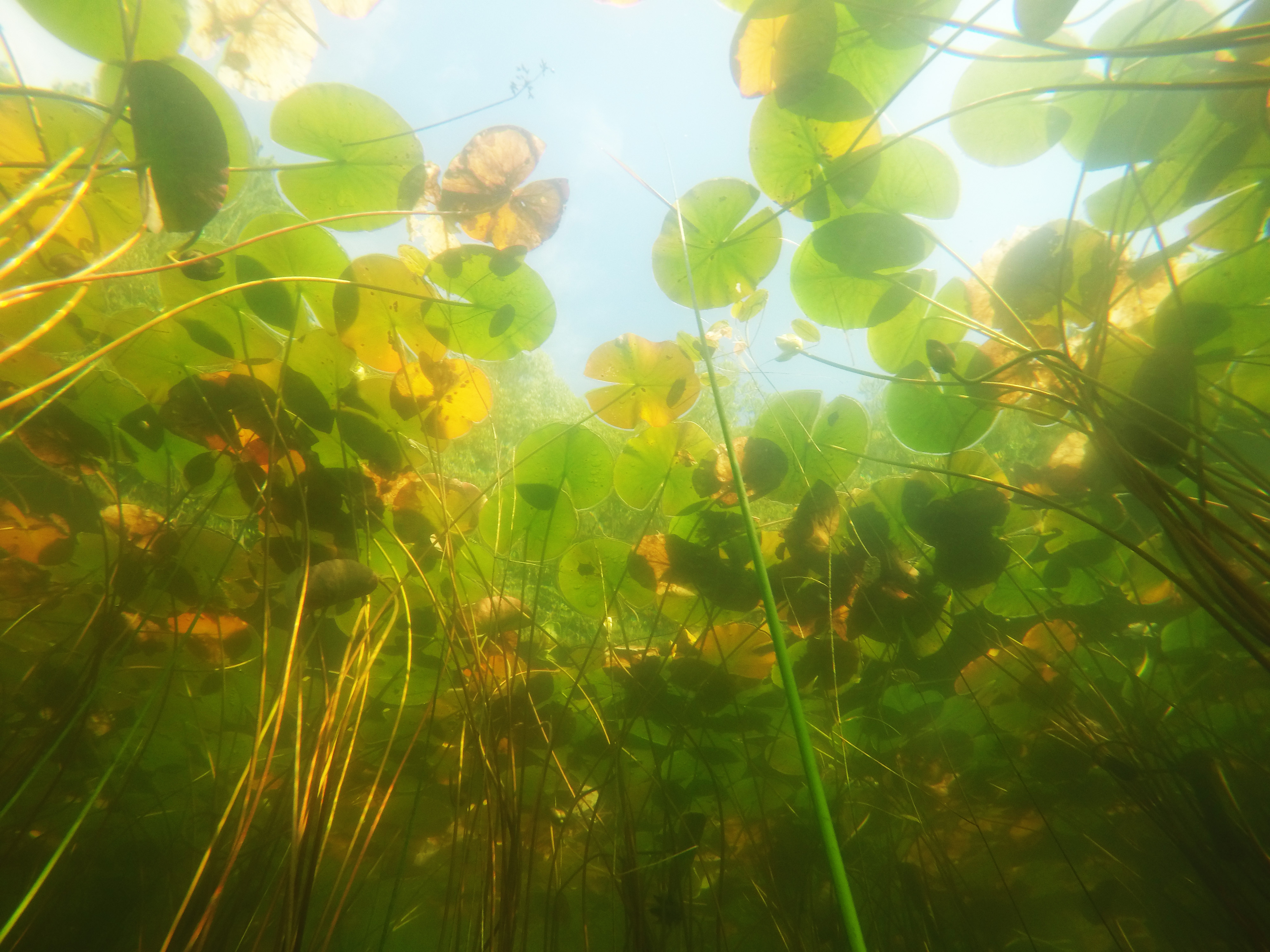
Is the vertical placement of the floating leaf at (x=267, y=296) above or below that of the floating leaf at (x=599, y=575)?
above

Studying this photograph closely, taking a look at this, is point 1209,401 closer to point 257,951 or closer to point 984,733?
point 984,733

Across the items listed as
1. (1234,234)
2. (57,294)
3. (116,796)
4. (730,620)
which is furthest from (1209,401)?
(116,796)

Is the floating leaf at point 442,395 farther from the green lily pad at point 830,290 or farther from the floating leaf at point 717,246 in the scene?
the green lily pad at point 830,290

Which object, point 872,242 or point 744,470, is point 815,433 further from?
point 872,242

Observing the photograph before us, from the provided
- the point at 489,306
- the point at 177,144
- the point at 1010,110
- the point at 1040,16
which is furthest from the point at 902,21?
the point at 177,144

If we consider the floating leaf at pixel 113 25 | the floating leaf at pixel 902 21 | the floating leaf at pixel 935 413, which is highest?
the floating leaf at pixel 113 25

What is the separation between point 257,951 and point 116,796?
488 millimetres

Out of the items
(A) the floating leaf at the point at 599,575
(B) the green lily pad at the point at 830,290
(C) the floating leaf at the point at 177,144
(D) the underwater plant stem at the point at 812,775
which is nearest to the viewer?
(D) the underwater plant stem at the point at 812,775

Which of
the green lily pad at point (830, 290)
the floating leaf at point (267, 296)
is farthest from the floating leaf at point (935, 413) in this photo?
the floating leaf at point (267, 296)

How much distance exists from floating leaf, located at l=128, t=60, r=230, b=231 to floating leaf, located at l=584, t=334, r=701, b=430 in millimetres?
485

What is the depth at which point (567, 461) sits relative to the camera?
766 mm

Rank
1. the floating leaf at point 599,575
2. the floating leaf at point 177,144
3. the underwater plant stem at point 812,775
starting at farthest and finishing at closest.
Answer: the floating leaf at point 599,575
the floating leaf at point 177,144
the underwater plant stem at point 812,775

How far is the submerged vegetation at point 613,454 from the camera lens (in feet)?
1.77

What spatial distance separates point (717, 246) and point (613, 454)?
387 millimetres
